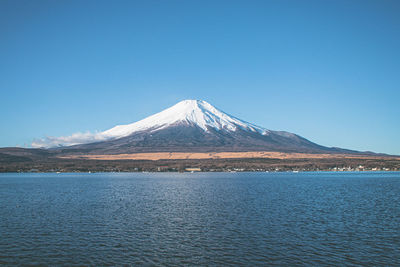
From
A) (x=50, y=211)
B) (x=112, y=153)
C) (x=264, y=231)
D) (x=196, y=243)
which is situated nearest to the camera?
(x=196, y=243)

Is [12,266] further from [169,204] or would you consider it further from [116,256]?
[169,204]

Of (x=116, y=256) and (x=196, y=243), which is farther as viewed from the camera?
(x=196, y=243)

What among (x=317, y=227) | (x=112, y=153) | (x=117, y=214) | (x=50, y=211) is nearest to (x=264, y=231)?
(x=317, y=227)

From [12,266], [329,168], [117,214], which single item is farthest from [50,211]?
[329,168]

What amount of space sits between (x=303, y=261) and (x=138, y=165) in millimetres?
124413

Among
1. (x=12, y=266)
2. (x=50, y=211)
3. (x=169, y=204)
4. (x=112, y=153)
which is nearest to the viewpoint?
(x=12, y=266)

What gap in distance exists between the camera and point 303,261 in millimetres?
18047

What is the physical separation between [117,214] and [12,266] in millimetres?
14404

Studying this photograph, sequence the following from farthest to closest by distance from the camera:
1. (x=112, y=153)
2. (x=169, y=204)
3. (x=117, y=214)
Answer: (x=112, y=153) → (x=169, y=204) → (x=117, y=214)

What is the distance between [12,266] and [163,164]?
12265 centimetres

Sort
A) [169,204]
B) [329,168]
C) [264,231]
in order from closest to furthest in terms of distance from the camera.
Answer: [264,231] → [169,204] → [329,168]

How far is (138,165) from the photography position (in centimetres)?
13875

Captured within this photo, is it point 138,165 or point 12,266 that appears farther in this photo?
point 138,165

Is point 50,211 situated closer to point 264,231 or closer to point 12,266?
point 12,266
